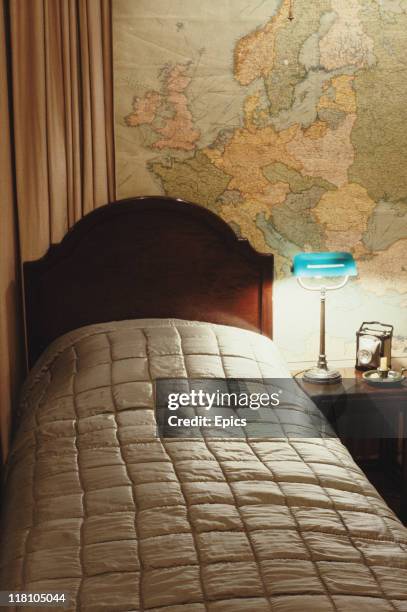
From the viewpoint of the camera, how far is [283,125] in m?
3.04

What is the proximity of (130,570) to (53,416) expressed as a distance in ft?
3.03

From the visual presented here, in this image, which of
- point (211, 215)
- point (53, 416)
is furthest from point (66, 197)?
point (53, 416)

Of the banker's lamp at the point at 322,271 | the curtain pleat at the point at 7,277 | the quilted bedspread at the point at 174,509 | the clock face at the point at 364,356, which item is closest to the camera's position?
the quilted bedspread at the point at 174,509

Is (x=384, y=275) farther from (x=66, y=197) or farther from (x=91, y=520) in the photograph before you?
(x=91, y=520)

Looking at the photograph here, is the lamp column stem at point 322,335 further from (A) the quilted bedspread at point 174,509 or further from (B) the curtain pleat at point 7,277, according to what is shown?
(B) the curtain pleat at point 7,277

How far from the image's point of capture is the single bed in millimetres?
1416

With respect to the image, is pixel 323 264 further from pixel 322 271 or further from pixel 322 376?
pixel 322 376

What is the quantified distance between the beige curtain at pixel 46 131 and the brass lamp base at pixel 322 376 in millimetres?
1120

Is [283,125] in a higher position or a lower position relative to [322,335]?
higher

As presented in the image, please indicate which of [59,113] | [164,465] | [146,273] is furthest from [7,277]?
[164,465]

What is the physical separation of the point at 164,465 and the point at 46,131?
1.56 meters

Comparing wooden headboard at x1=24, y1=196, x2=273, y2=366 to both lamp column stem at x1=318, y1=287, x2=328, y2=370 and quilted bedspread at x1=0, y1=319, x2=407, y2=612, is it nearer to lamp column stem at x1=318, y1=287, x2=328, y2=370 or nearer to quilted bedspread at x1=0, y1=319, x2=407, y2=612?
lamp column stem at x1=318, y1=287, x2=328, y2=370

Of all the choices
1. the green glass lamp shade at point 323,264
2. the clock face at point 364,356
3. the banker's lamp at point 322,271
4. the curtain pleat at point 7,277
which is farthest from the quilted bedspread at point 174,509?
the clock face at point 364,356

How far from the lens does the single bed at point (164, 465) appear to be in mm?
1416
